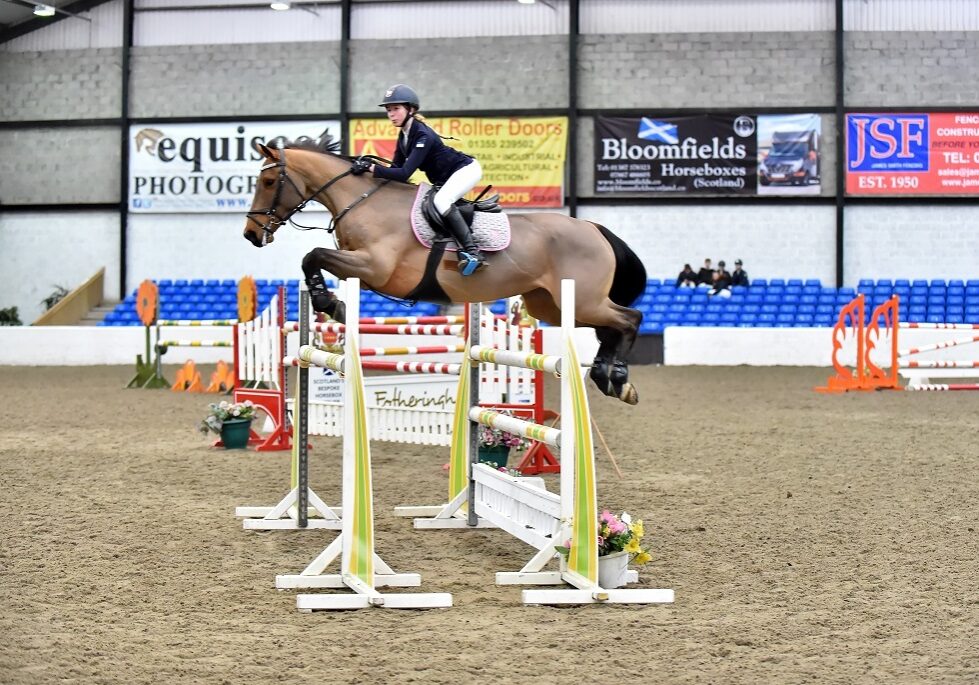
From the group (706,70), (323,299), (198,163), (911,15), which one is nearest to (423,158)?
(323,299)

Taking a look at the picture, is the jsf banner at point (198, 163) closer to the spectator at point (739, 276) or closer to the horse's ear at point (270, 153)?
the spectator at point (739, 276)

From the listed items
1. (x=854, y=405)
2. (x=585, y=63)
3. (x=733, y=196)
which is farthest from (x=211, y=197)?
(x=854, y=405)

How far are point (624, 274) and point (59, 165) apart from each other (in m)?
17.7

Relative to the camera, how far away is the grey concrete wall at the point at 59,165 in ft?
68.9

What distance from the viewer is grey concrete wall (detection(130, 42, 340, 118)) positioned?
20484mm

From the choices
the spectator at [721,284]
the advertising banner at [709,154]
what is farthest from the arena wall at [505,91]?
the spectator at [721,284]

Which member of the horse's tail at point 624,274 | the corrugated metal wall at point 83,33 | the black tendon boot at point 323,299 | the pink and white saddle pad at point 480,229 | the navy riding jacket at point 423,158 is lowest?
the black tendon boot at point 323,299

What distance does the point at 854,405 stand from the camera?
11.3 meters

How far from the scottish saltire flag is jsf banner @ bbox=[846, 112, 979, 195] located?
290cm

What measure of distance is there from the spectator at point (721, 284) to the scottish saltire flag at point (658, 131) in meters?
2.37

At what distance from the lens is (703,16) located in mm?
19781

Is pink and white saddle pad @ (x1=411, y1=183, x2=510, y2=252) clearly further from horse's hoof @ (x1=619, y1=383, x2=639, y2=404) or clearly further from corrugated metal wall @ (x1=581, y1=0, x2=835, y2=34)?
corrugated metal wall @ (x1=581, y1=0, x2=835, y2=34)

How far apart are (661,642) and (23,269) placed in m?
20.3


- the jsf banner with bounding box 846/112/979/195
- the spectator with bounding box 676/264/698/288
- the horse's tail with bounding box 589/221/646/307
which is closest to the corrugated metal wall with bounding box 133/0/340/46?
the spectator with bounding box 676/264/698/288
